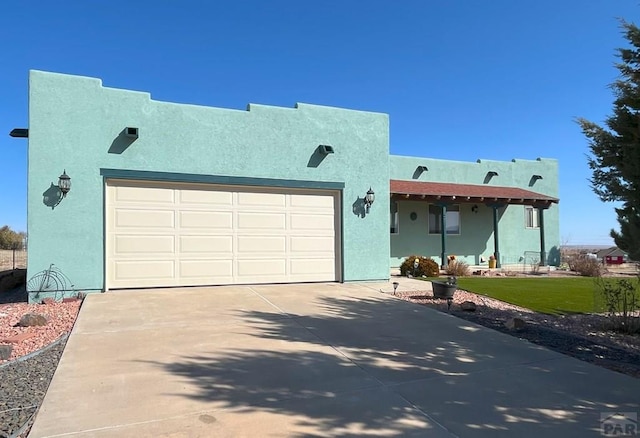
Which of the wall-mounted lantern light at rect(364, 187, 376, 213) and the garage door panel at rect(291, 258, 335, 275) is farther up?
the wall-mounted lantern light at rect(364, 187, 376, 213)

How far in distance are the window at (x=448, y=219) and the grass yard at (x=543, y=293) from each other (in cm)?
512

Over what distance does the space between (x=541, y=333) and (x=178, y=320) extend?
6162mm

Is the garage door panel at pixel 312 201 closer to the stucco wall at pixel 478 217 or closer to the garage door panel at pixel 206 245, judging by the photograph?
the garage door panel at pixel 206 245

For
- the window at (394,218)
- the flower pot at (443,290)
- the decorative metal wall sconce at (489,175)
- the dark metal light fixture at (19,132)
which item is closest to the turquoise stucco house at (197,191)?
the dark metal light fixture at (19,132)

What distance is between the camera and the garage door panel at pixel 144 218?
10453 mm

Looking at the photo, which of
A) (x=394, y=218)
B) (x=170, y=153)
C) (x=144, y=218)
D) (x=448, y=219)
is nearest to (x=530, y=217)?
(x=448, y=219)

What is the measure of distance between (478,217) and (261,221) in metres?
12.6

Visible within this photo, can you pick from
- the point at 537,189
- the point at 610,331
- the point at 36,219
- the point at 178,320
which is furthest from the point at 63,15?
the point at 537,189

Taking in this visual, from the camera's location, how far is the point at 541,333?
24.2 feet

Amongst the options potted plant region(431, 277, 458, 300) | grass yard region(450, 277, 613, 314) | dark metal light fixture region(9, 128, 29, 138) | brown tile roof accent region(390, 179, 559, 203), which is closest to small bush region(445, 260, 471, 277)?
grass yard region(450, 277, 613, 314)

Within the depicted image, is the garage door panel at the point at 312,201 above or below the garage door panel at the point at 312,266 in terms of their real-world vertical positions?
above

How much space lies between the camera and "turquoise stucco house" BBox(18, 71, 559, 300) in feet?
32.2

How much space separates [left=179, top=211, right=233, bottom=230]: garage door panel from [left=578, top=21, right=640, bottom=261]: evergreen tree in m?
8.24

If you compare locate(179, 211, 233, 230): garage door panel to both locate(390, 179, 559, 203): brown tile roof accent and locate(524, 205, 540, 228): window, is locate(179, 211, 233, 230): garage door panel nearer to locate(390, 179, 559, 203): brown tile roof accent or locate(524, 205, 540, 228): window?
locate(390, 179, 559, 203): brown tile roof accent
